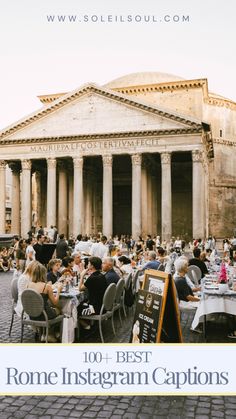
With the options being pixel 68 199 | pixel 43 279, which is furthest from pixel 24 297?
pixel 68 199

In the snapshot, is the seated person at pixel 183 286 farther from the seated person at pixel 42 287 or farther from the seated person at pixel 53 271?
the seated person at pixel 53 271

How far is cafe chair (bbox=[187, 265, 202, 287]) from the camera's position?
30.6 ft

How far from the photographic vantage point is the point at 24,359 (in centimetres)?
409

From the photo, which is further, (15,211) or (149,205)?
(15,211)

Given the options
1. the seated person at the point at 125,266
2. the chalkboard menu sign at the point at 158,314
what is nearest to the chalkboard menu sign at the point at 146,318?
the chalkboard menu sign at the point at 158,314

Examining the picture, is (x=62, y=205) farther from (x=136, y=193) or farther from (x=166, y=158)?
(x=166, y=158)

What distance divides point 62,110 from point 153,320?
1020 inches

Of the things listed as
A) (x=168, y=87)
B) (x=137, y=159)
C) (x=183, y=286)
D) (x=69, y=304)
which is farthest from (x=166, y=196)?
(x=69, y=304)

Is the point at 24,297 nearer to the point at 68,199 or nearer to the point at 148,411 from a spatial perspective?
the point at 148,411

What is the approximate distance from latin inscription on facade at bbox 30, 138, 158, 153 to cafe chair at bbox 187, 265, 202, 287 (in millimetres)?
19028

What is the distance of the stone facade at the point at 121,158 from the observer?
27422 millimetres

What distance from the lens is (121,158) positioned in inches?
1356

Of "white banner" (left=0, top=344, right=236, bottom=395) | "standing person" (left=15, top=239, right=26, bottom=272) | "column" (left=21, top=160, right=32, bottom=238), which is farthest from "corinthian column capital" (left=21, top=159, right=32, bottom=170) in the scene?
"white banner" (left=0, top=344, right=236, bottom=395)

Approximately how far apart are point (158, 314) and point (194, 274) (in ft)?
13.7
